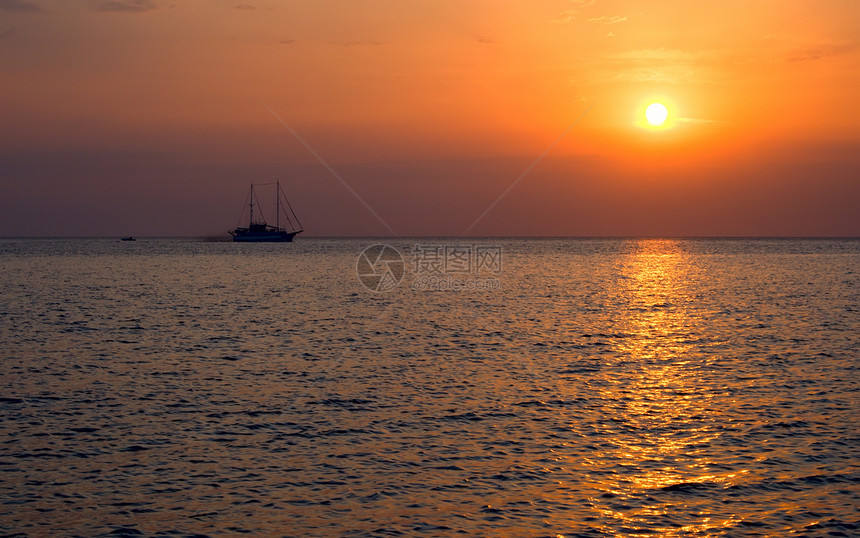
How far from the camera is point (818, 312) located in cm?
6256

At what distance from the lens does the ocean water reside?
16.4 m

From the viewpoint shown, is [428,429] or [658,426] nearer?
[428,429]

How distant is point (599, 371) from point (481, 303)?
40001 mm

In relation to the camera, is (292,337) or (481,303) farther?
(481,303)

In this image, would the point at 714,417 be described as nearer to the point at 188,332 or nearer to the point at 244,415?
the point at 244,415

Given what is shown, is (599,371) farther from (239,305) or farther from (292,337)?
(239,305)

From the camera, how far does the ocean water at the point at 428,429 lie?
1641 centimetres

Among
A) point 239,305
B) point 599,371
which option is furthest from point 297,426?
point 239,305

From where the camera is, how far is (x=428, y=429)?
23.7 metres

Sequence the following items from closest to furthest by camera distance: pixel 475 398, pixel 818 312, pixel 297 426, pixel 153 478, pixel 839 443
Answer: pixel 153 478 → pixel 839 443 → pixel 297 426 → pixel 475 398 → pixel 818 312

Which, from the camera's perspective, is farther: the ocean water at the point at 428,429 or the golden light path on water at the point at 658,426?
the golden light path on water at the point at 658,426

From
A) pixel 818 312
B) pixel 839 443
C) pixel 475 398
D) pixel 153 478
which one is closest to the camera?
pixel 153 478

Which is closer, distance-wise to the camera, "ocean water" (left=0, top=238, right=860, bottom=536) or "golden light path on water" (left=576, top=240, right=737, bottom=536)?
"ocean water" (left=0, top=238, right=860, bottom=536)

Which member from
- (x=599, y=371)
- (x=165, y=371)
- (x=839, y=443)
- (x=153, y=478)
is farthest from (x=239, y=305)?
(x=839, y=443)
